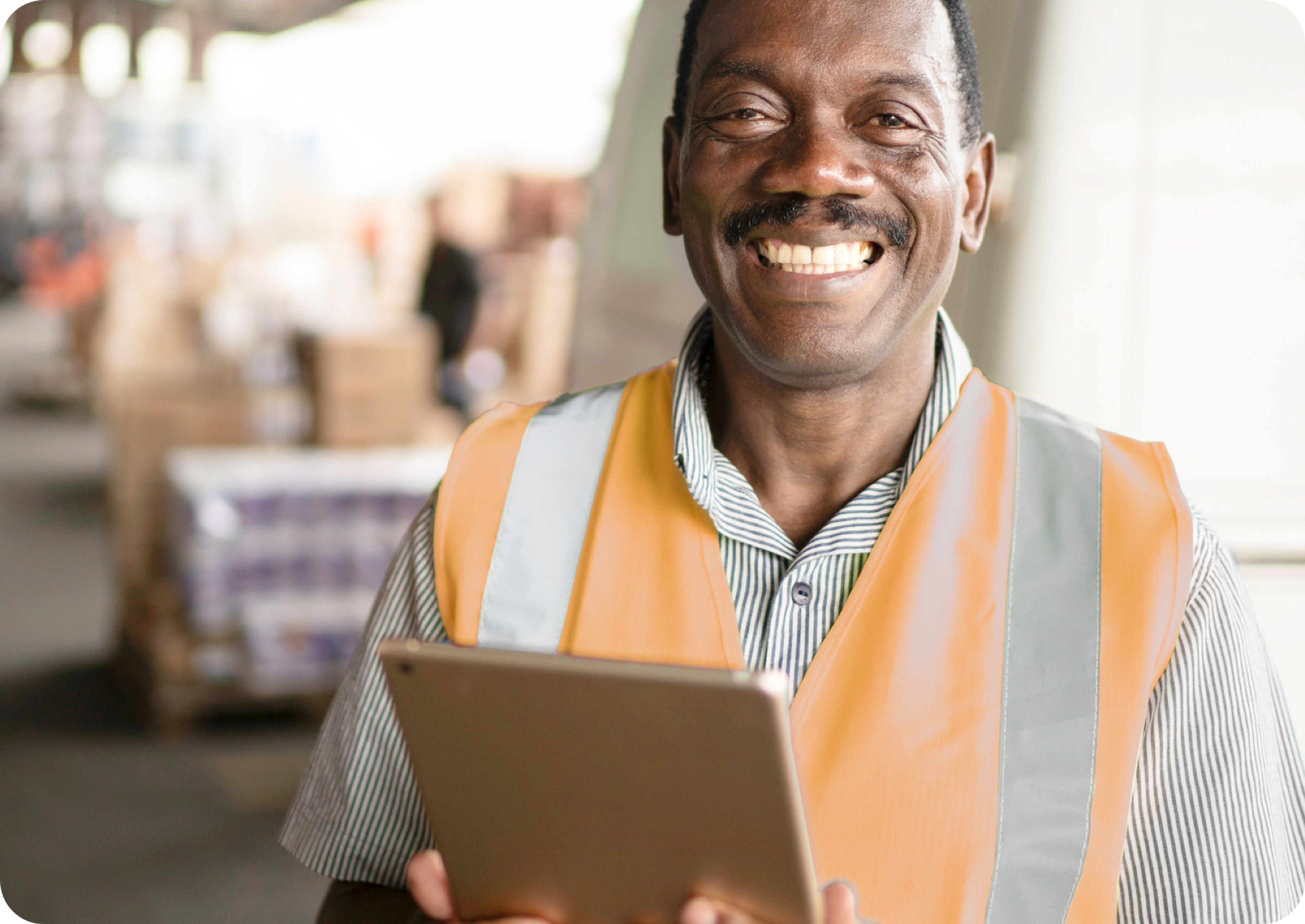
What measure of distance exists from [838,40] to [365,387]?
4.31 m

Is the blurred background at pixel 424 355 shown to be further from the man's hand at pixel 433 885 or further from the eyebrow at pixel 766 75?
the man's hand at pixel 433 885

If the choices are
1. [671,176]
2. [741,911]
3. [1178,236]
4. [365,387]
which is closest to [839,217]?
[671,176]

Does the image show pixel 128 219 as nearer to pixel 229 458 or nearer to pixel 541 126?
pixel 541 126

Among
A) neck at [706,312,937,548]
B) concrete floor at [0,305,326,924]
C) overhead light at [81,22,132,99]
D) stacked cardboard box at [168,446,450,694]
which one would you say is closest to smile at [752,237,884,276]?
neck at [706,312,937,548]

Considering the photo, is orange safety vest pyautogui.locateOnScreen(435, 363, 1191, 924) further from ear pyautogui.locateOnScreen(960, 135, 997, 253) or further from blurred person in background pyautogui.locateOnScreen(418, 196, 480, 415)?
blurred person in background pyautogui.locateOnScreen(418, 196, 480, 415)

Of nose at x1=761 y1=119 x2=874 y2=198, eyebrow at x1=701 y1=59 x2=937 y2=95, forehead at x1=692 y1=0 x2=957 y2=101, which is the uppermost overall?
forehead at x1=692 y1=0 x2=957 y2=101

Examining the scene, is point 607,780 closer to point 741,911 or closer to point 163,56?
point 741,911

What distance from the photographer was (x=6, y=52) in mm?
17297

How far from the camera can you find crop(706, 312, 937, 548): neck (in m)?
1.34

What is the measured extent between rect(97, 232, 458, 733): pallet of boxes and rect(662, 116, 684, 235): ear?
2975mm

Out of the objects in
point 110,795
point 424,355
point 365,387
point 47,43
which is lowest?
point 110,795

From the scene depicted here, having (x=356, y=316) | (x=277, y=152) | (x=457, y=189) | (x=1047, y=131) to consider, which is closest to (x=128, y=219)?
(x=277, y=152)

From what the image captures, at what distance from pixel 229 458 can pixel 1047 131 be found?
12.7ft

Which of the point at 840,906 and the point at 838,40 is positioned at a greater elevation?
the point at 838,40
